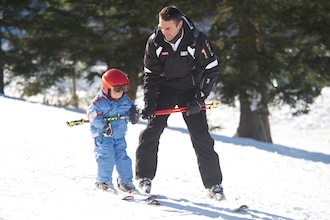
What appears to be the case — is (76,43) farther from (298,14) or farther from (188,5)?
(298,14)

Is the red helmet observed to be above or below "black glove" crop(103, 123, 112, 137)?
above

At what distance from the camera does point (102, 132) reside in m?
5.59

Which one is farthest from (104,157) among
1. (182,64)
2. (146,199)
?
(182,64)

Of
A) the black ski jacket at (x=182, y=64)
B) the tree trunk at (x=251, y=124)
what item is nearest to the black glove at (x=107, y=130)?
the black ski jacket at (x=182, y=64)

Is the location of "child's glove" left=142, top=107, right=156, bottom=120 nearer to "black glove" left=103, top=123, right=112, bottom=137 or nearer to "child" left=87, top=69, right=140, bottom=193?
"child" left=87, top=69, right=140, bottom=193

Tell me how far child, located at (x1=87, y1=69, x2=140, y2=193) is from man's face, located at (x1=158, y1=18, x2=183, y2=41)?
1.98 ft

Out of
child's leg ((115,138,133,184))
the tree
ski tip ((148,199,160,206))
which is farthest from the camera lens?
the tree

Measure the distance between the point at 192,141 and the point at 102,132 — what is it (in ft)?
3.14

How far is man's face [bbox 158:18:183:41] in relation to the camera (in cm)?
542

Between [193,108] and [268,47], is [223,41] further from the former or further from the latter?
[193,108]

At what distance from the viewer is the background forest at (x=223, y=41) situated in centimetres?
1399

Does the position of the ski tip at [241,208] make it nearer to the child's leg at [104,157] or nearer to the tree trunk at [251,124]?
the child's leg at [104,157]

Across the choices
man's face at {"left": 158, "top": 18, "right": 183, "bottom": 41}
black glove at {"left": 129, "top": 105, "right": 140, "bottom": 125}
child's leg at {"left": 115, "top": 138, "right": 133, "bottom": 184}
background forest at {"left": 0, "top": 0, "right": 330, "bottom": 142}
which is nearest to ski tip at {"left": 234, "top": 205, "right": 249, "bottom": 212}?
child's leg at {"left": 115, "top": 138, "right": 133, "bottom": 184}

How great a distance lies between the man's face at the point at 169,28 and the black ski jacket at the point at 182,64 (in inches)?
3.8
